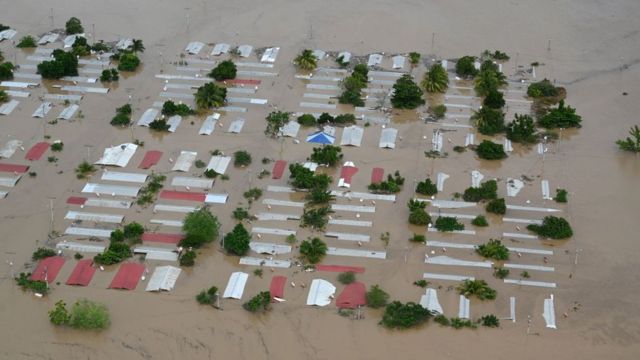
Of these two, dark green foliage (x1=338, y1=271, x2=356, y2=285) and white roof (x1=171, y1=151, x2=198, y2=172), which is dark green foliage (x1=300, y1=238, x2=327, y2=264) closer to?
dark green foliage (x1=338, y1=271, x2=356, y2=285)

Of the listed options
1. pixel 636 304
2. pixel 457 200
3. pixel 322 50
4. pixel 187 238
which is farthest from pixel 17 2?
pixel 636 304

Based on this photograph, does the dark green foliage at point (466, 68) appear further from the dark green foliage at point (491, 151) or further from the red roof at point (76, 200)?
the red roof at point (76, 200)

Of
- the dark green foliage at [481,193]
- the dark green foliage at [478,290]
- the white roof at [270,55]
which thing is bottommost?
the dark green foliage at [478,290]

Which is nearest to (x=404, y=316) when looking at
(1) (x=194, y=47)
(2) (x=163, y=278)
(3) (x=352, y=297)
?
(3) (x=352, y=297)

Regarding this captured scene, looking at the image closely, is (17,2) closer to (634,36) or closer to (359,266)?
(359,266)

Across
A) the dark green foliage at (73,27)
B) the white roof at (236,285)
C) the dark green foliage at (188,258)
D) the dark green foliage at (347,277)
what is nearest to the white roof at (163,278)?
the dark green foliage at (188,258)
